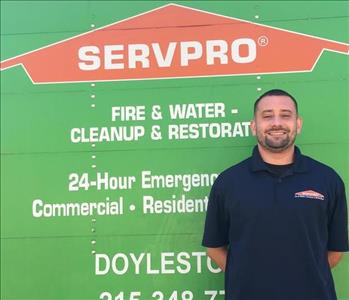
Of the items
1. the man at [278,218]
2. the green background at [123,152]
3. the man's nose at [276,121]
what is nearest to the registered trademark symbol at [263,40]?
the green background at [123,152]

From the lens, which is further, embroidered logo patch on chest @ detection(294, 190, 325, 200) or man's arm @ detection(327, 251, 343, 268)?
man's arm @ detection(327, 251, 343, 268)

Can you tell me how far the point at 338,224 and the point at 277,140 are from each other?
0.41 m

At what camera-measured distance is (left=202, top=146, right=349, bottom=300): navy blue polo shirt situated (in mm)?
1723

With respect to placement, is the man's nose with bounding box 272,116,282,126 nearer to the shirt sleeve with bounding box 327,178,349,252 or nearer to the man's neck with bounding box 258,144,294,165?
the man's neck with bounding box 258,144,294,165

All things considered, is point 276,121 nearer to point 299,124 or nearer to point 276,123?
point 276,123

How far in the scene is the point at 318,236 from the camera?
5.74ft

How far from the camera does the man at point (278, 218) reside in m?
1.72

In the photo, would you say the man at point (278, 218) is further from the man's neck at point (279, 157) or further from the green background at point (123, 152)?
the green background at point (123, 152)

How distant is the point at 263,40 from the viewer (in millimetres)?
2115

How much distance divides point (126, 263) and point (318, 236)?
84 cm

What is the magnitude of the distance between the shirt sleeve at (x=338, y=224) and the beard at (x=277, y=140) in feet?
0.83

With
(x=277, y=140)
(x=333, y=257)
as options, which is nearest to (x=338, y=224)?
(x=333, y=257)

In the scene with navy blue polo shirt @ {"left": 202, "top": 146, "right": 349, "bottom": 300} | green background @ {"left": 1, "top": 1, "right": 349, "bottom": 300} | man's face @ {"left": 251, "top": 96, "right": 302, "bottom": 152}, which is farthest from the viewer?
green background @ {"left": 1, "top": 1, "right": 349, "bottom": 300}

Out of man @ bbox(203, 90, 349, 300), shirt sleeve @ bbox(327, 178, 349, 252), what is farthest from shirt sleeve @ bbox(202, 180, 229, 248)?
shirt sleeve @ bbox(327, 178, 349, 252)
